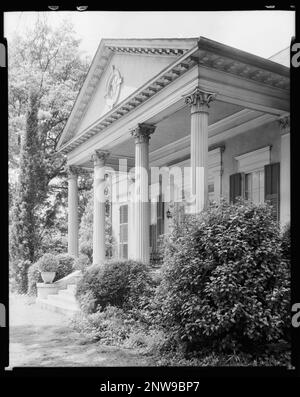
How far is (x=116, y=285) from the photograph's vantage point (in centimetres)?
662

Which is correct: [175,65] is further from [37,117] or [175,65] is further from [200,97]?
[37,117]

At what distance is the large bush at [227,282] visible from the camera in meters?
4.68

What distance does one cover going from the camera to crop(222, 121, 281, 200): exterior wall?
307 inches

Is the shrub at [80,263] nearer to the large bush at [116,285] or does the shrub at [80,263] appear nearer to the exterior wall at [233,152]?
the large bush at [116,285]

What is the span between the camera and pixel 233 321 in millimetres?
4535

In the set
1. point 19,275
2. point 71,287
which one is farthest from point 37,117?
point 71,287

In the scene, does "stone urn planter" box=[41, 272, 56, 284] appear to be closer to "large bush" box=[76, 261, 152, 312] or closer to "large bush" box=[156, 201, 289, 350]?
"large bush" box=[76, 261, 152, 312]

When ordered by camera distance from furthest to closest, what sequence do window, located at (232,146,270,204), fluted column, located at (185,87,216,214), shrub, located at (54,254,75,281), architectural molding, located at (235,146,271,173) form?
window, located at (232,146,270,204) → architectural molding, located at (235,146,271,173) → shrub, located at (54,254,75,281) → fluted column, located at (185,87,216,214)

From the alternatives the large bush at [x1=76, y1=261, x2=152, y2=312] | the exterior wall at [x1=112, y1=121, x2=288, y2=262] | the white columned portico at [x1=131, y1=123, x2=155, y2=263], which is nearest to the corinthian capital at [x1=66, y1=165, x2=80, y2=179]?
the white columned portico at [x1=131, y1=123, x2=155, y2=263]

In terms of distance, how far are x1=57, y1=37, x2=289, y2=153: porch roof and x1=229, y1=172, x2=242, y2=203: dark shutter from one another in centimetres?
208

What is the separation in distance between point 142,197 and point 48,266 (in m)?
2.18
